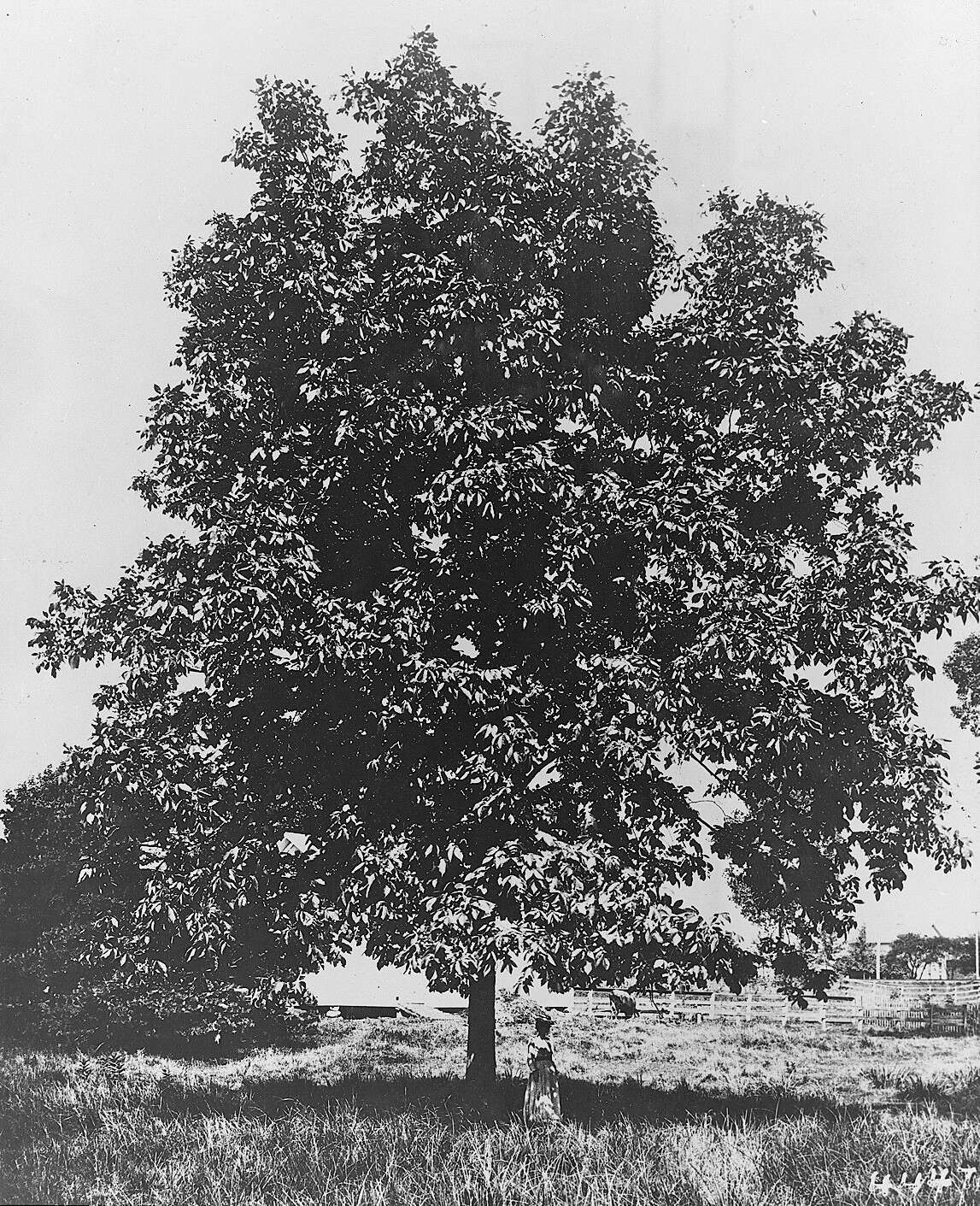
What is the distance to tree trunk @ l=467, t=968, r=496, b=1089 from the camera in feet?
35.6

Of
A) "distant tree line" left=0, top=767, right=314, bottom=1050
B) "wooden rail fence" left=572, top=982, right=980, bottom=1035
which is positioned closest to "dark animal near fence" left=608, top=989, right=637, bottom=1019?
"distant tree line" left=0, top=767, right=314, bottom=1050

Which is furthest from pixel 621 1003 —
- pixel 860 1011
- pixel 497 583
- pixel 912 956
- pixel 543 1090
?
pixel 912 956

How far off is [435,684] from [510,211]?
211 inches

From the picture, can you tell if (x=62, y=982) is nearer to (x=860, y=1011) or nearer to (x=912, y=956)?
(x=860, y=1011)

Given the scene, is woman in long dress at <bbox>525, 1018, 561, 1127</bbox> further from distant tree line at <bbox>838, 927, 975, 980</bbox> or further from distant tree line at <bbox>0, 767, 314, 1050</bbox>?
distant tree line at <bbox>838, 927, 975, 980</bbox>

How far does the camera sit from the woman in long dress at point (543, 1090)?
32.9 feet

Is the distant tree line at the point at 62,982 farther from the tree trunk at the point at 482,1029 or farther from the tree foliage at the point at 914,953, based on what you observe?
the tree foliage at the point at 914,953

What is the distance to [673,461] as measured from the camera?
1048 centimetres

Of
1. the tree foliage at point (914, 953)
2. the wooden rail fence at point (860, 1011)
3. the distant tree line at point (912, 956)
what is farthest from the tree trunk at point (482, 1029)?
the tree foliage at point (914, 953)

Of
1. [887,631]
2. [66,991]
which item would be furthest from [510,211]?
[66,991]

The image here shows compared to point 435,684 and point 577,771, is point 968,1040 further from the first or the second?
point 435,684

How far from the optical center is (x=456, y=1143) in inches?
364

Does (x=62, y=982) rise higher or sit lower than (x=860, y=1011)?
higher

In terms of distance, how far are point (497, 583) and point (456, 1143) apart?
547cm
